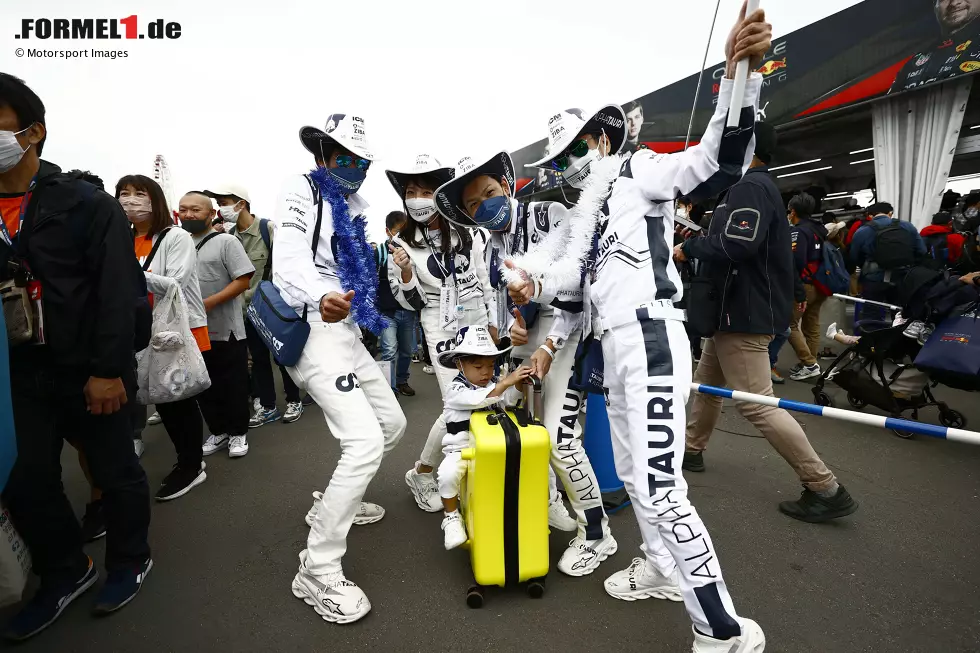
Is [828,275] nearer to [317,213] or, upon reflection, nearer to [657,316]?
[657,316]

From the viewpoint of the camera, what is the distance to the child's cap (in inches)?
105

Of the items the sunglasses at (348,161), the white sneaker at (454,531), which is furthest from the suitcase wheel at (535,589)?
the sunglasses at (348,161)

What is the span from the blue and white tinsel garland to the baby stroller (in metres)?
4.47

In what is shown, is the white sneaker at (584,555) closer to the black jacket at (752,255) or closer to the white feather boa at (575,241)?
the white feather boa at (575,241)

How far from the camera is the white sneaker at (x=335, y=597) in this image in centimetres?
228

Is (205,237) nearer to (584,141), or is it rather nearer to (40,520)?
(40,520)

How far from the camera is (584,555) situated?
103 inches

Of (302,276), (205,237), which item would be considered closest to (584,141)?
(302,276)

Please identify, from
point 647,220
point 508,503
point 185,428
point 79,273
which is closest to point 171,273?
point 185,428

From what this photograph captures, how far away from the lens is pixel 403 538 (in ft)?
9.91

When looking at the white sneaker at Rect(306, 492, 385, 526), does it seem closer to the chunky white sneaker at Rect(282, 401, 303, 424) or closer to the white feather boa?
the white feather boa

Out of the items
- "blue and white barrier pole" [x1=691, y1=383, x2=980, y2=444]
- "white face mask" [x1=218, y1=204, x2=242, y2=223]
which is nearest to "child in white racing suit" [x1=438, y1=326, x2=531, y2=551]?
"blue and white barrier pole" [x1=691, y1=383, x2=980, y2=444]

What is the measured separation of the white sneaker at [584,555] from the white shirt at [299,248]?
1.74 m

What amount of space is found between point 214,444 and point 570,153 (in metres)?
3.98
